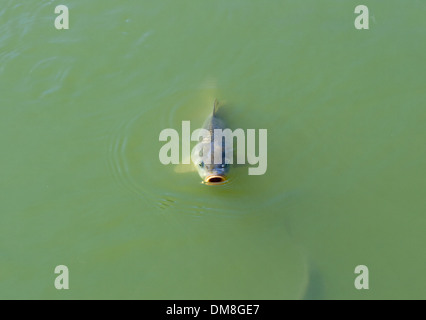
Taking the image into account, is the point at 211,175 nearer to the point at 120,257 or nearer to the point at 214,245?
the point at 214,245

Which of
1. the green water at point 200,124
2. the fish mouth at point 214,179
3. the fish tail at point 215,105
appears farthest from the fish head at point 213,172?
the fish tail at point 215,105

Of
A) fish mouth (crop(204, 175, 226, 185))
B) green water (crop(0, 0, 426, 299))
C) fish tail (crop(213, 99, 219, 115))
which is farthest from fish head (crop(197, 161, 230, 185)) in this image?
fish tail (crop(213, 99, 219, 115))

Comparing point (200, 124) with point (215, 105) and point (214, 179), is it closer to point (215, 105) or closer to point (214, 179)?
point (215, 105)

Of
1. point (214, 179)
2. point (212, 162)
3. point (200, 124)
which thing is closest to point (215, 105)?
point (200, 124)

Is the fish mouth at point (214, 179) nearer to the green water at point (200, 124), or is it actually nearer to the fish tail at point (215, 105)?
the green water at point (200, 124)

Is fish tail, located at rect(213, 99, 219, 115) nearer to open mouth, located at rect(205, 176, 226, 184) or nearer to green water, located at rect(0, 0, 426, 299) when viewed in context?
green water, located at rect(0, 0, 426, 299)

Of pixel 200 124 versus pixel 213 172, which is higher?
pixel 200 124
